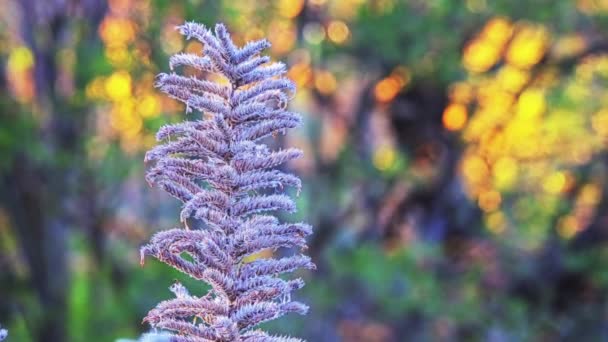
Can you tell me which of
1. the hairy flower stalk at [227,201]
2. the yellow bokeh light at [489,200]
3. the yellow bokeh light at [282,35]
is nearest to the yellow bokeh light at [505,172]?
the yellow bokeh light at [489,200]

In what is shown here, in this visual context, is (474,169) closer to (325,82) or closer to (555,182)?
(555,182)

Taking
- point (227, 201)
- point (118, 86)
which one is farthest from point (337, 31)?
point (227, 201)

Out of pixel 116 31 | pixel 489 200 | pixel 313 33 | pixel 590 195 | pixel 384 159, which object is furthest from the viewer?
pixel 590 195

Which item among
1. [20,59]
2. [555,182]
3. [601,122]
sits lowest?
[20,59]

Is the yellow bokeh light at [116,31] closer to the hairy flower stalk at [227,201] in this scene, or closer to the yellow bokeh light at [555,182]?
the yellow bokeh light at [555,182]

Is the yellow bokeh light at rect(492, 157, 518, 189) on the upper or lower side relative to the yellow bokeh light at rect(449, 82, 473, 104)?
lower

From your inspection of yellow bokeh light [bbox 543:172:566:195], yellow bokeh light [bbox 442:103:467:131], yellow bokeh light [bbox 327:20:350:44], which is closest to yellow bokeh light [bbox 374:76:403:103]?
A: yellow bokeh light [bbox 442:103:467:131]

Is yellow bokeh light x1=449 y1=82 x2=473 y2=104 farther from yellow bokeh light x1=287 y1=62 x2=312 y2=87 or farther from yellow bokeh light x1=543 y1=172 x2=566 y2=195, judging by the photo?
yellow bokeh light x1=543 y1=172 x2=566 y2=195
